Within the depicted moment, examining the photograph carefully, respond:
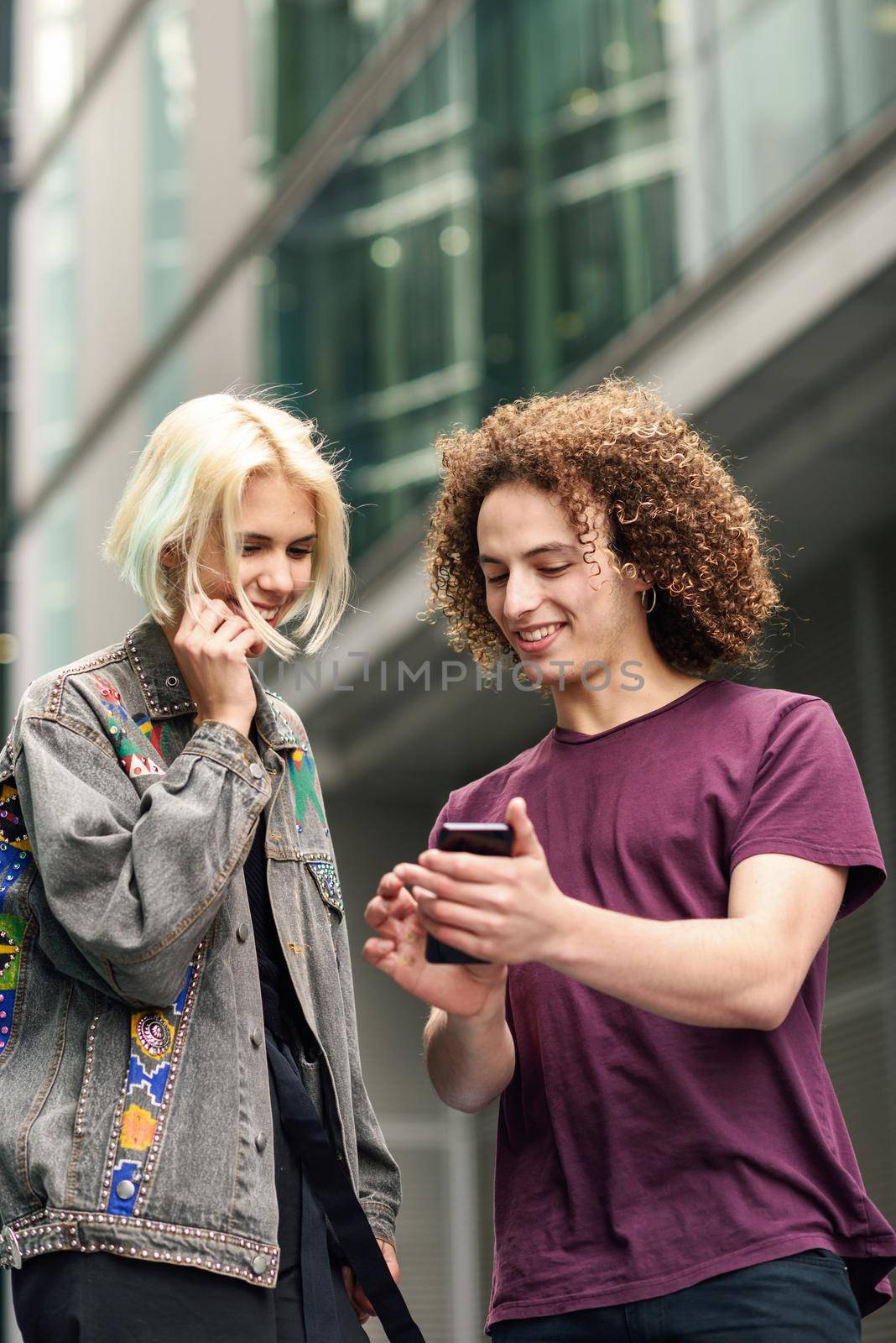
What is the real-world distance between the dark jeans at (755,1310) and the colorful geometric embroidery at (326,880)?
34.1 inches

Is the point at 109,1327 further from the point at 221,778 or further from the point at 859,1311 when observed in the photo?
the point at 859,1311

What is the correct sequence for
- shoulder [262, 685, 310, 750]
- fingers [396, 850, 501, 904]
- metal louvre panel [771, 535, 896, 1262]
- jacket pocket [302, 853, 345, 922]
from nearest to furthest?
fingers [396, 850, 501, 904] < jacket pocket [302, 853, 345, 922] < shoulder [262, 685, 310, 750] < metal louvre panel [771, 535, 896, 1262]

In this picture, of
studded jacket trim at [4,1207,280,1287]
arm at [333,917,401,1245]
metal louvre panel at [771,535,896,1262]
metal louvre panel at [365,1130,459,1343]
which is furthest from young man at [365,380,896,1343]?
metal louvre panel at [365,1130,459,1343]

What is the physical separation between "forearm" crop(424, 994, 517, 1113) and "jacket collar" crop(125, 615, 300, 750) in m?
0.58

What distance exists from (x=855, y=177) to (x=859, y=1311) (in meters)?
5.25

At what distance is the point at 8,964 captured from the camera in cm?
266

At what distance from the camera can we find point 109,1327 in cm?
241

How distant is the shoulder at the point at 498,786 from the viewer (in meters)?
3.04

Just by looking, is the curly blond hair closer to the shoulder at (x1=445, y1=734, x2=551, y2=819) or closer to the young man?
the young man

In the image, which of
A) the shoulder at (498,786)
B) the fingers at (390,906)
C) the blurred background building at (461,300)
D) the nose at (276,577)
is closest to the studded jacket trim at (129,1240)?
the fingers at (390,906)

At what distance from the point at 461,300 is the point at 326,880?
7412mm

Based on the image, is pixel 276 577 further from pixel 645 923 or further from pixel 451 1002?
pixel 645 923

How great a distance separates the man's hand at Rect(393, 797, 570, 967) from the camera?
224 centimetres

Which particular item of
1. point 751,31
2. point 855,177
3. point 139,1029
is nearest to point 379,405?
point 751,31
